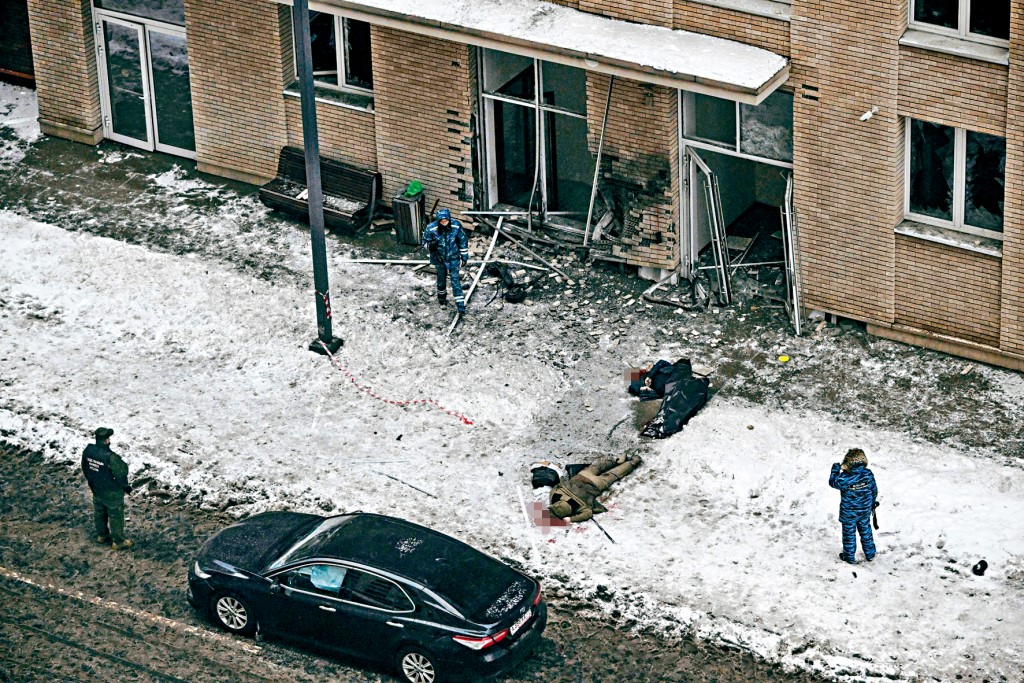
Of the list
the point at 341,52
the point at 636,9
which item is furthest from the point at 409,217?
the point at 636,9

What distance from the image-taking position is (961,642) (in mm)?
19859

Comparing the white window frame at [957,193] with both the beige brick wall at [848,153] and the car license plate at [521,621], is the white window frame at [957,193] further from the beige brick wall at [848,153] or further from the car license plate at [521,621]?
the car license plate at [521,621]

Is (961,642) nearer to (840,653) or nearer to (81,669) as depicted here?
(840,653)

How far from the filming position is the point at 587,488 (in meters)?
22.3

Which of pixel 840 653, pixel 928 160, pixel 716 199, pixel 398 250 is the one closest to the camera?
pixel 840 653

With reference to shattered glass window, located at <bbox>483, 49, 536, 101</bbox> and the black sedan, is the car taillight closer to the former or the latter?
the black sedan

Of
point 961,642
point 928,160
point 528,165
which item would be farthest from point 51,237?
point 961,642

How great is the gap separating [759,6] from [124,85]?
36.6 feet

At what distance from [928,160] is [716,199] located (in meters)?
3.09

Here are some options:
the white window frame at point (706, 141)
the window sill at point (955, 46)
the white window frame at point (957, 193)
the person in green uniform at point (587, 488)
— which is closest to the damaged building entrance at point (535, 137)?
the white window frame at point (706, 141)

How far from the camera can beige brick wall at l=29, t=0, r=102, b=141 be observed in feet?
98.5

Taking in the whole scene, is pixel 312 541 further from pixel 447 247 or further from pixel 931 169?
pixel 931 169

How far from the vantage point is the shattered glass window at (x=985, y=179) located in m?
23.6

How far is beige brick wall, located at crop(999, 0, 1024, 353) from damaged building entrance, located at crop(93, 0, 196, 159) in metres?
12.7
